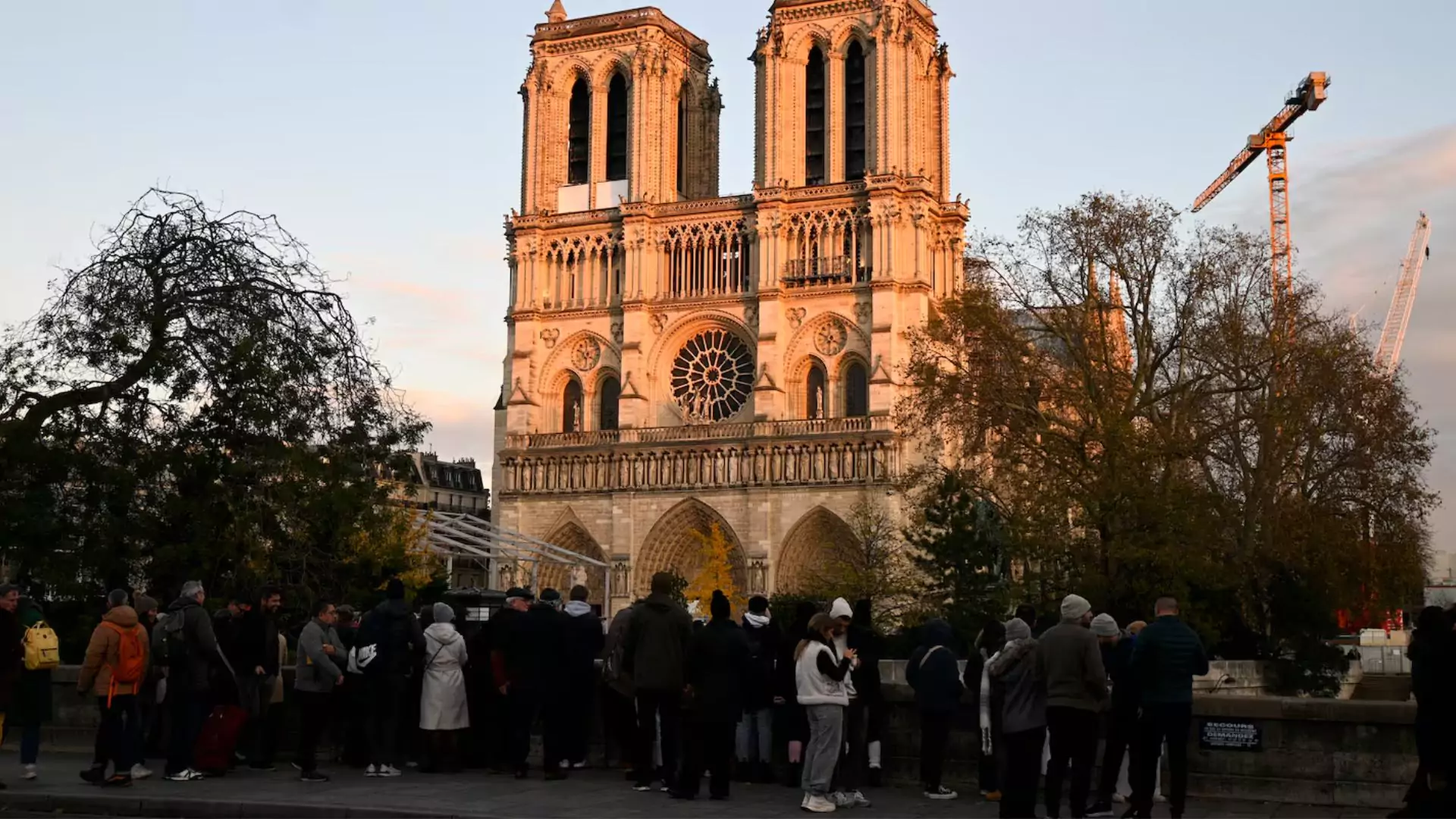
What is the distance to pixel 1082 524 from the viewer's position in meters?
30.0

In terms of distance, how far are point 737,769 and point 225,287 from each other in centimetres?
848

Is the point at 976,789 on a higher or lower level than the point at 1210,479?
lower

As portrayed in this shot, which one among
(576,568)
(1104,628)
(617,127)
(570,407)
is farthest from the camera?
(617,127)

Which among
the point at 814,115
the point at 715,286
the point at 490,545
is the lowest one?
the point at 490,545

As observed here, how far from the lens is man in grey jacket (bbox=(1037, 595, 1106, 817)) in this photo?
11.1 m

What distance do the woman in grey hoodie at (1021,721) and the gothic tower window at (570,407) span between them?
1700 inches

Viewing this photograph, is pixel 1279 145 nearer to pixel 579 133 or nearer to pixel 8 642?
pixel 579 133

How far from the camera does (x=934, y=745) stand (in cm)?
1273

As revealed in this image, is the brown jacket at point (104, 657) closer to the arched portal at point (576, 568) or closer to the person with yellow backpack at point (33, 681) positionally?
the person with yellow backpack at point (33, 681)

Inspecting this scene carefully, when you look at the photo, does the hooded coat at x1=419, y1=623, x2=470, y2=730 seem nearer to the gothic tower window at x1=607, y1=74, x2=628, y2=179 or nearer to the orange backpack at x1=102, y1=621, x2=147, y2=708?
the orange backpack at x1=102, y1=621, x2=147, y2=708

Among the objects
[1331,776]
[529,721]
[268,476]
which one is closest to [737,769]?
[529,721]

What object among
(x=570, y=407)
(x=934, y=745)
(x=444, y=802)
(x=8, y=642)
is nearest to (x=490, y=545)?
(x=570, y=407)

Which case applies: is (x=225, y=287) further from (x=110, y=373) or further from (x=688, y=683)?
(x=688, y=683)

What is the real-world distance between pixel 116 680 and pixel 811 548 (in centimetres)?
3776
